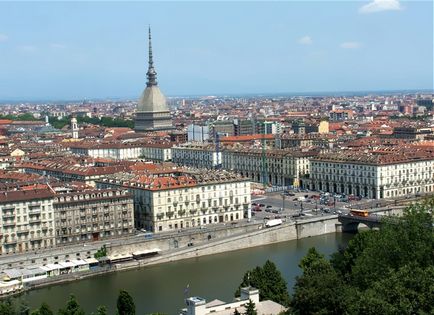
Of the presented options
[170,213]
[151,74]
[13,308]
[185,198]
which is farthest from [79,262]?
[151,74]

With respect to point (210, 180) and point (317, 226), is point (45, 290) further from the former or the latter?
point (317, 226)

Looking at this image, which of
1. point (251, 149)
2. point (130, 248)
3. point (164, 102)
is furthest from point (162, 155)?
point (130, 248)

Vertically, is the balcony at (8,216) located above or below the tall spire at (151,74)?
below

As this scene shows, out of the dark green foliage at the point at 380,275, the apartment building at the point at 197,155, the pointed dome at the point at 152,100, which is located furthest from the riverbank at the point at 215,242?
the pointed dome at the point at 152,100

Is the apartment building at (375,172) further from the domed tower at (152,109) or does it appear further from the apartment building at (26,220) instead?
the domed tower at (152,109)

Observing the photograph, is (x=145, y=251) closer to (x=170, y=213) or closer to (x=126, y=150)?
(x=170, y=213)

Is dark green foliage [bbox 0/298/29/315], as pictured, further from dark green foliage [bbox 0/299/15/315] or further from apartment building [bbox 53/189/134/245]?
apartment building [bbox 53/189/134/245]
